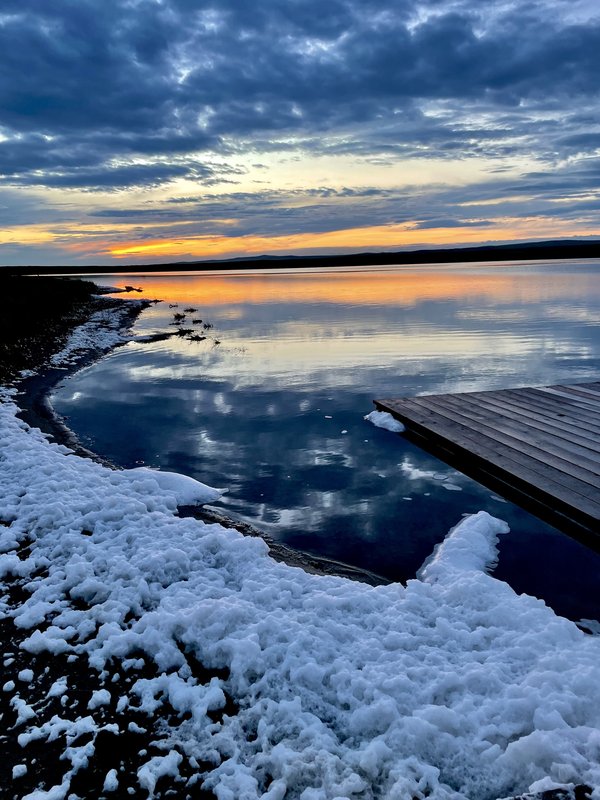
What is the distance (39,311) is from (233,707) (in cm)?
3307

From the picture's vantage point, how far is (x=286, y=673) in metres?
4.55

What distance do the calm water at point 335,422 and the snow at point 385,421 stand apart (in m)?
0.27

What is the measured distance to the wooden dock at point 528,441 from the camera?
7.53 meters

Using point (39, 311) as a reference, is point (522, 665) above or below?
below

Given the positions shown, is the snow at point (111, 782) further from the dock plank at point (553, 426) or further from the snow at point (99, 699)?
the dock plank at point (553, 426)

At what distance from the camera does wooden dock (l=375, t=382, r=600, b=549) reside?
753 cm

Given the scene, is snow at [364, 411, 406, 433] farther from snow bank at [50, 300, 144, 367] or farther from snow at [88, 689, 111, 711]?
snow bank at [50, 300, 144, 367]

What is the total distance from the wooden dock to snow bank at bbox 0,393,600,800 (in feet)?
4.15

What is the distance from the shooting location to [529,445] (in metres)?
9.28

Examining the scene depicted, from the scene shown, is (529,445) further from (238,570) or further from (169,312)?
(169,312)

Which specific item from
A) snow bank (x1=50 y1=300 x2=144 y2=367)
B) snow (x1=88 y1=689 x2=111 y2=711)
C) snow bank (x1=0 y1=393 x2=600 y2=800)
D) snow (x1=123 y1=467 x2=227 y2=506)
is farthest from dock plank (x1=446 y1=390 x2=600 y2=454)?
snow bank (x1=50 y1=300 x2=144 y2=367)

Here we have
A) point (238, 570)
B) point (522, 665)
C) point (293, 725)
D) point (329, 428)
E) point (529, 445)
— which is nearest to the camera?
point (293, 725)

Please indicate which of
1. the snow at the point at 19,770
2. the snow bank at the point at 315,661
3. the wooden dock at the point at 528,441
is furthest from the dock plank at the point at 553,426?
the snow at the point at 19,770

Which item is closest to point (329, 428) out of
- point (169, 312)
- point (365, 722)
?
point (365, 722)
